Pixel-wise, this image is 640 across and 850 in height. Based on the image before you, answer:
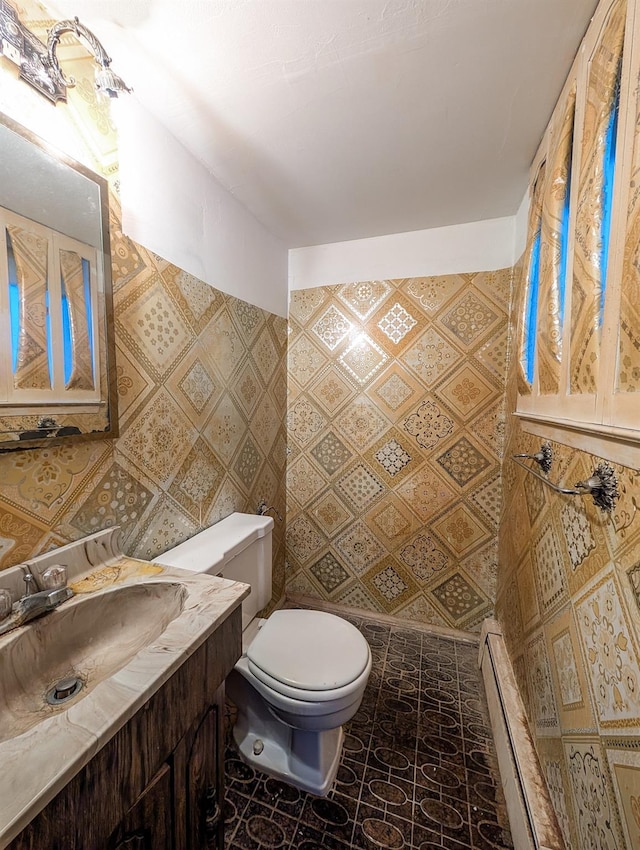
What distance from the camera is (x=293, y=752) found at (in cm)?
121

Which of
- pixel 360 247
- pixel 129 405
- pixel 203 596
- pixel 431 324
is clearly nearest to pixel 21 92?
pixel 129 405

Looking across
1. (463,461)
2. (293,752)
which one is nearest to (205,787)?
(293,752)

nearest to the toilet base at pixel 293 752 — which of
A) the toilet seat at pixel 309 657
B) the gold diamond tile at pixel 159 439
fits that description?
the toilet seat at pixel 309 657

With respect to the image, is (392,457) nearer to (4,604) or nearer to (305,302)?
(305,302)

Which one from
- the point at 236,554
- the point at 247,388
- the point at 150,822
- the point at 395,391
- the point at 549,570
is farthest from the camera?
the point at 395,391

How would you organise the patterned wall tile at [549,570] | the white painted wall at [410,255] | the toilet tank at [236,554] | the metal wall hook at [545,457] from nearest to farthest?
the patterned wall tile at [549,570]
the metal wall hook at [545,457]
the toilet tank at [236,554]
the white painted wall at [410,255]

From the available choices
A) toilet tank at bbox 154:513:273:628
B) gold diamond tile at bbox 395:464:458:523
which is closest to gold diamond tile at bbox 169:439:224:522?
toilet tank at bbox 154:513:273:628

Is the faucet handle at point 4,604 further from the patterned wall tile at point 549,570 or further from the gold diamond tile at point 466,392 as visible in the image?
the gold diamond tile at point 466,392

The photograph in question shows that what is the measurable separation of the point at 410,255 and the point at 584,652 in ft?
6.21

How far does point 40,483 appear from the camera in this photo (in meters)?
0.87

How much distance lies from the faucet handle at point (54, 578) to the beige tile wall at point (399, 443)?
1.44 metres

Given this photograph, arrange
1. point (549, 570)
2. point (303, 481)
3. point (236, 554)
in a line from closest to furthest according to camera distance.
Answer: point (549, 570)
point (236, 554)
point (303, 481)

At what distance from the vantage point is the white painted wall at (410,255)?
69.9 inches

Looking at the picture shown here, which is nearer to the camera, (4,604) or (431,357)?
(4,604)
